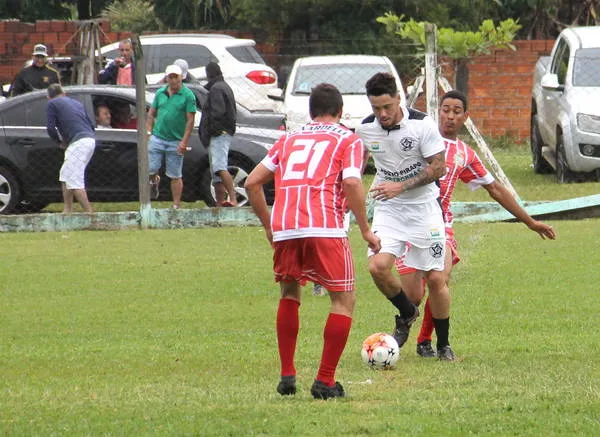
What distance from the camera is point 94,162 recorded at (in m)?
17.9

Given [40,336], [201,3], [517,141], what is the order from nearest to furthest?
1. [40,336]
2. [517,141]
3. [201,3]

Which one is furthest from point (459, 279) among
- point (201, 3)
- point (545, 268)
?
point (201, 3)

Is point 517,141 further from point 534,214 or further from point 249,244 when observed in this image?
point 249,244

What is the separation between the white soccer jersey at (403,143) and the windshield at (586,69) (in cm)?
1088

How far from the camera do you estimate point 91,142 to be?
1731 cm

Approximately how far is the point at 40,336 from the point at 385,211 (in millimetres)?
Result: 2798

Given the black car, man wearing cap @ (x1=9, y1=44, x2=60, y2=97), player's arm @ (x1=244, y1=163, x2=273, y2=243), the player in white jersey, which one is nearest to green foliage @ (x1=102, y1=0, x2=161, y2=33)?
man wearing cap @ (x1=9, y1=44, x2=60, y2=97)

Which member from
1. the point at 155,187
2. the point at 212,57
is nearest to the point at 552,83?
the point at 155,187

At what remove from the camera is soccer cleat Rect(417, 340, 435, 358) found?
943cm

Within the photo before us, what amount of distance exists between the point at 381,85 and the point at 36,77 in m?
12.8

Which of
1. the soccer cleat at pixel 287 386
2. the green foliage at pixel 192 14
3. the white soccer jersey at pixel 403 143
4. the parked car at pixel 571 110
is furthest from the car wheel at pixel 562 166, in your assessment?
the green foliage at pixel 192 14

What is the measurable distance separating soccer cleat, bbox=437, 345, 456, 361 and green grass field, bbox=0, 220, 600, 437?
0.07m

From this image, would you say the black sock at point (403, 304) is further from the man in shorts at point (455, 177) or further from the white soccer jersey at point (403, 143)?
the white soccer jersey at point (403, 143)

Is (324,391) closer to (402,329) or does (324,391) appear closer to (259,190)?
(259,190)
